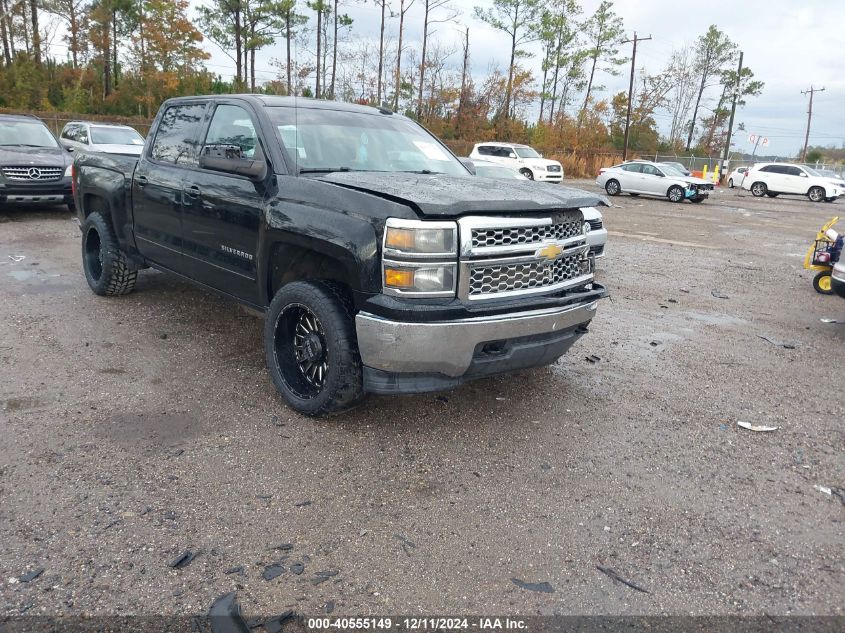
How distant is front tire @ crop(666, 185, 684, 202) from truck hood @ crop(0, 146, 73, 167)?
829 inches

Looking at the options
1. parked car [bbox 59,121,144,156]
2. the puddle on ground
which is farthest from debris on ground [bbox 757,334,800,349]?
parked car [bbox 59,121,144,156]

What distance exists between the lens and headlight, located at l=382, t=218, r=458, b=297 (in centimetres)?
329

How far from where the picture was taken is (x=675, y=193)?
82.1 feet

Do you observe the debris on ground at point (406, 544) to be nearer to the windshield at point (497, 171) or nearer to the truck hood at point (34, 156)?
the windshield at point (497, 171)

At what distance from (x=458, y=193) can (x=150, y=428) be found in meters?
2.26

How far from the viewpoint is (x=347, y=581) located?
8.36 ft

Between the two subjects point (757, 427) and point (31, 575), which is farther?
point (757, 427)

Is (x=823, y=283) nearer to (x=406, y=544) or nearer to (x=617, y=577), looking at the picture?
(x=617, y=577)

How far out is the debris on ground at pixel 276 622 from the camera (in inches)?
89.9

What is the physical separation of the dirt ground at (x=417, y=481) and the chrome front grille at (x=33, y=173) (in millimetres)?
7073

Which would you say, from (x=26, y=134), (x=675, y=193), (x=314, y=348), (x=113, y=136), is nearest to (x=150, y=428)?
(x=314, y=348)

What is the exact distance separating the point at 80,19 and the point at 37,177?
39.3 meters

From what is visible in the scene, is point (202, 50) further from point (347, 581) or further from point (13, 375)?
point (347, 581)

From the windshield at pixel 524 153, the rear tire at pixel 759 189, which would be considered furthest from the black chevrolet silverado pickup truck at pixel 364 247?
the rear tire at pixel 759 189
